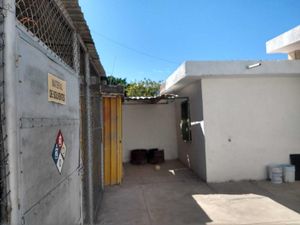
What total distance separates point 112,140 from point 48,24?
199 inches

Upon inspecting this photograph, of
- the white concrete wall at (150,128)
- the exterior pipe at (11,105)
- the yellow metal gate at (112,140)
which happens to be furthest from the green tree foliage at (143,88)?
the exterior pipe at (11,105)

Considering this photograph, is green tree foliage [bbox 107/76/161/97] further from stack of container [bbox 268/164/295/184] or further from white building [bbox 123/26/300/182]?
stack of container [bbox 268/164/295/184]

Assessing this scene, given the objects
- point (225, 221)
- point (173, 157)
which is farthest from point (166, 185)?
point (173, 157)

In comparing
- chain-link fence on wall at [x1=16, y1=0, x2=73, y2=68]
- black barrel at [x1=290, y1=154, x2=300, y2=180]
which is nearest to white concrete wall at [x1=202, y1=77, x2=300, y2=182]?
black barrel at [x1=290, y1=154, x2=300, y2=180]

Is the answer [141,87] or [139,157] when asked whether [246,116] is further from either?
[141,87]

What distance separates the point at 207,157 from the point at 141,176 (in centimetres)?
199

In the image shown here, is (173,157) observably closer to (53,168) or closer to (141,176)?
(141,176)

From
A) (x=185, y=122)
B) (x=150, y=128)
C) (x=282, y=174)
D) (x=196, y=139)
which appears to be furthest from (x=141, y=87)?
(x=282, y=174)

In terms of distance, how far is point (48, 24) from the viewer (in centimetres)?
215

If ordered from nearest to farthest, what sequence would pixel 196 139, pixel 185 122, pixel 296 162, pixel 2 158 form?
1. pixel 2 158
2. pixel 296 162
3. pixel 196 139
4. pixel 185 122

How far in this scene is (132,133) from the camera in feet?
35.6

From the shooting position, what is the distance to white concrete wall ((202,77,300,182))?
7.24 metres

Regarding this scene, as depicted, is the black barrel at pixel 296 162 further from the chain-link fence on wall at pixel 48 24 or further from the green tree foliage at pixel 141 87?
the green tree foliage at pixel 141 87

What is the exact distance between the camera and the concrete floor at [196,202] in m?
4.55
